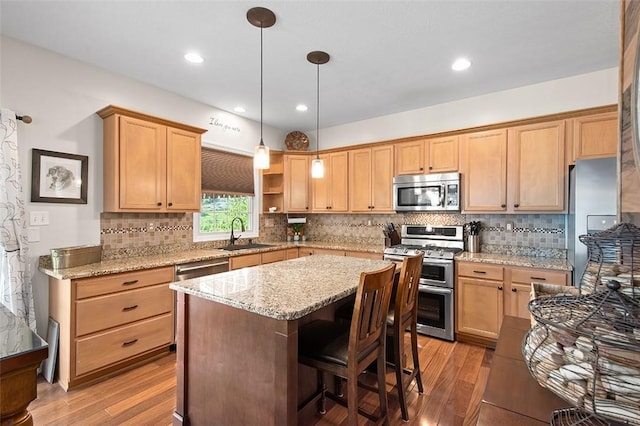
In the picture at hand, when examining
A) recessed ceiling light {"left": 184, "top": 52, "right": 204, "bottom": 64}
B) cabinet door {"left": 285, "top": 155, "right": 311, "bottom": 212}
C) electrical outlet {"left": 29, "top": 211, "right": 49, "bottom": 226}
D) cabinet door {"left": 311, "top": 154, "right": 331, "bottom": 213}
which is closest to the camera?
electrical outlet {"left": 29, "top": 211, "right": 49, "bottom": 226}

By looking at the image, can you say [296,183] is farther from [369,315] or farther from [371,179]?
[369,315]

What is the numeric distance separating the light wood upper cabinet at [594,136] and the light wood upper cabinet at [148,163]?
4.01m

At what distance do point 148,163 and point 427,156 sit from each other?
324 centimetres

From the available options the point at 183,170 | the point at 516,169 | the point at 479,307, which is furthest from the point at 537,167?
the point at 183,170

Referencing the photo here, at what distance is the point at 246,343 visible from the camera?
158 cm

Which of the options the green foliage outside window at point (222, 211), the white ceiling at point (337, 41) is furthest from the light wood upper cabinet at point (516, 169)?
the green foliage outside window at point (222, 211)

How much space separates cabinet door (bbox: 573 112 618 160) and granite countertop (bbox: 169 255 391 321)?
2361 millimetres

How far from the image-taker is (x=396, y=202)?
13.1ft

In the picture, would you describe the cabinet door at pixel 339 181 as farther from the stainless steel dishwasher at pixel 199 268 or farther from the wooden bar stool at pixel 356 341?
the wooden bar stool at pixel 356 341

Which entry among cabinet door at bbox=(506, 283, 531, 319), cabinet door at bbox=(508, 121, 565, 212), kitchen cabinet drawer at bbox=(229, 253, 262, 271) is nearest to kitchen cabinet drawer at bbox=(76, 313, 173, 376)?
kitchen cabinet drawer at bbox=(229, 253, 262, 271)

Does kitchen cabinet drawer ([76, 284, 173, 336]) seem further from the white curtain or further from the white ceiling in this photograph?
the white ceiling

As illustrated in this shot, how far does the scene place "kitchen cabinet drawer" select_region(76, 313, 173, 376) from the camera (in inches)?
95.3

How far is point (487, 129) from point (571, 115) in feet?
2.41

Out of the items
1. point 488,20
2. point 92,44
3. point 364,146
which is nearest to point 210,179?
point 92,44
